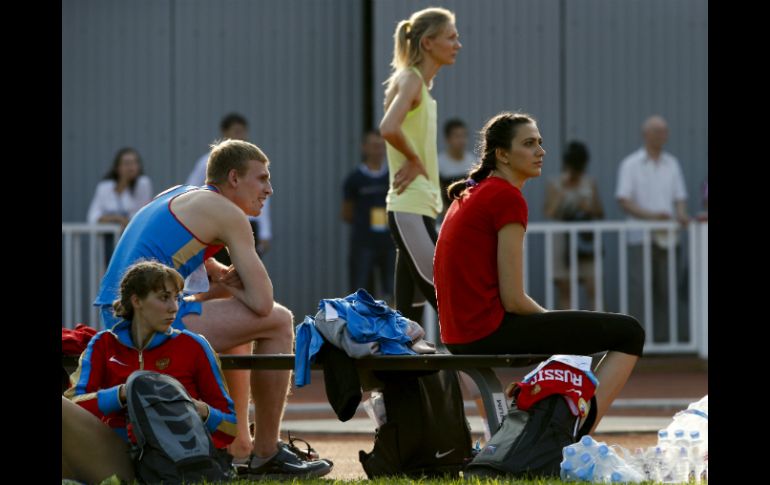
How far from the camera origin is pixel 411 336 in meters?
6.16

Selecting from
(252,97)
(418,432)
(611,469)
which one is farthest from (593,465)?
(252,97)

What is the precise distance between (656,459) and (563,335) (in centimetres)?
60

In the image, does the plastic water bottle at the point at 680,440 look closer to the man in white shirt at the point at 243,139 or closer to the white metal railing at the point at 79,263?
the man in white shirt at the point at 243,139

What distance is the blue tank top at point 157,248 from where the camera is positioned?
6.22 meters

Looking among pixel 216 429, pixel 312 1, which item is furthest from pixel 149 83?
pixel 216 429

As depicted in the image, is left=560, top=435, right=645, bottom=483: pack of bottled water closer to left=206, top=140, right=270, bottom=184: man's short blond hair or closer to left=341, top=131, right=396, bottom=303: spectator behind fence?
left=206, top=140, right=270, bottom=184: man's short blond hair

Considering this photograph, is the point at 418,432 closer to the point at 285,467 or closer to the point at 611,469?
the point at 285,467

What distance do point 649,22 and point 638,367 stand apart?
3.51 m

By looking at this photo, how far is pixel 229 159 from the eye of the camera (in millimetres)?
6379

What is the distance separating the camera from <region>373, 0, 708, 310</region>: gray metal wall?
14406mm

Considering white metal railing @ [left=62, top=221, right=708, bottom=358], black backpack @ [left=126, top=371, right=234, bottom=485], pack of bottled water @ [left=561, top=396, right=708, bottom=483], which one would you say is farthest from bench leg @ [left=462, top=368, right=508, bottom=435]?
white metal railing @ [left=62, top=221, right=708, bottom=358]

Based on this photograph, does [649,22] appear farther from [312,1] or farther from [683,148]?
[312,1]

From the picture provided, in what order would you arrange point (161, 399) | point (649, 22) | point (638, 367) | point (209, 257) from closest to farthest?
1. point (161, 399)
2. point (209, 257)
3. point (638, 367)
4. point (649, 22)
